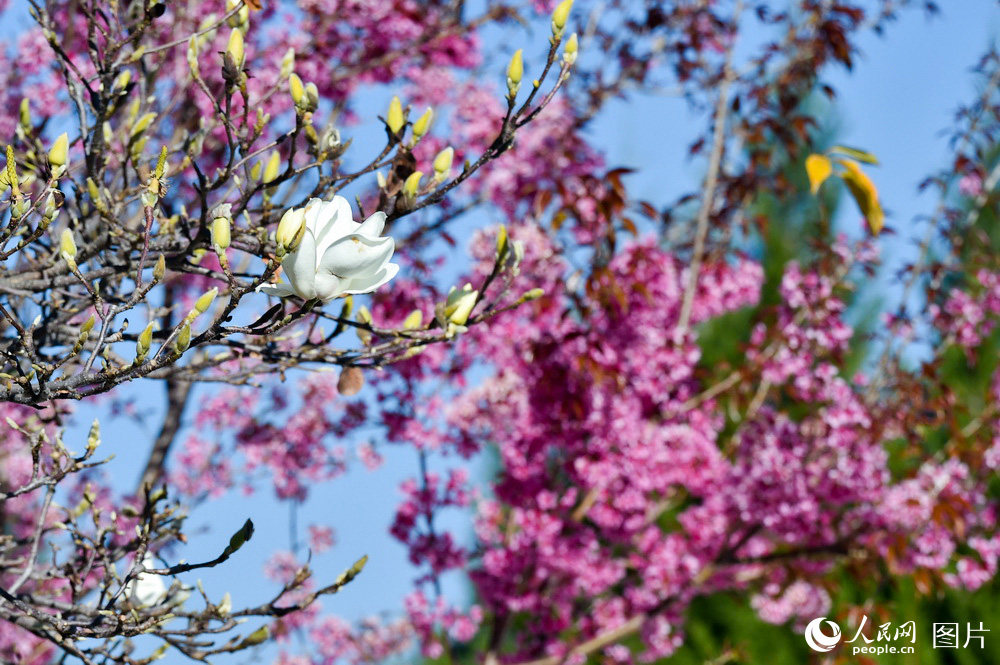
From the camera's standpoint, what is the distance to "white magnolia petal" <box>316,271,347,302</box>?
1389 mm

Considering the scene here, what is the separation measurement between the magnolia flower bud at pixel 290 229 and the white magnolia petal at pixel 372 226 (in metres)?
0.10

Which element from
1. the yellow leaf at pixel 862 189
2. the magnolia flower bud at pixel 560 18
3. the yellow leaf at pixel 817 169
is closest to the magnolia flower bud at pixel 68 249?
the magnolia flower bud at pixel 560 18

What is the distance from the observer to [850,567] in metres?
4.75

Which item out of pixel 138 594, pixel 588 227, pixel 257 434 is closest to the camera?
pixel 138 594

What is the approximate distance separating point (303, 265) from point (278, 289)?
0.08 metres

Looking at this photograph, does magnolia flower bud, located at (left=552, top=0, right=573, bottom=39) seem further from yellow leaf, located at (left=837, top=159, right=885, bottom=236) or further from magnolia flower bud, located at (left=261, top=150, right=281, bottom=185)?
yellow leaf, located at (left=837, top=159, right=885, bottom=236)

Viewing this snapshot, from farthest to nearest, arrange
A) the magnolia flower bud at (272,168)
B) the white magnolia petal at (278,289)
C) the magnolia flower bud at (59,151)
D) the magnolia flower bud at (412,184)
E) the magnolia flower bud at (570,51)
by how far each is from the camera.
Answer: the magnolia flower bud at (272,168) → the magnolia flower bud at (570,51) → the magnolia flower bud at (412,184) → the magnolia flower bud at (59,151) → the white magnolia petal at (278,289)

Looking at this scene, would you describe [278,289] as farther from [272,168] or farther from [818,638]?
[818,638]

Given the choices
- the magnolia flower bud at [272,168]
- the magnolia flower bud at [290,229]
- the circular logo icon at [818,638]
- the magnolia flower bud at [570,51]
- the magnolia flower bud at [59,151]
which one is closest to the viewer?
the magnolia flower bud at [290,229]

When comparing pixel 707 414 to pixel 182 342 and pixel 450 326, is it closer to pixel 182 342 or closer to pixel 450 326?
pixel 450 326

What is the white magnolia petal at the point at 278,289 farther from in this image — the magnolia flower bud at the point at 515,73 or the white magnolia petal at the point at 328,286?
the magnolia flower bud at the point at 515,73

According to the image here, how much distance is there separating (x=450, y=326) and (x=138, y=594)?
1.27 meters

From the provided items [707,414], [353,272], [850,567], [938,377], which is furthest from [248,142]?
[850,567]

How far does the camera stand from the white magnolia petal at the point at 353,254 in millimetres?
1372
